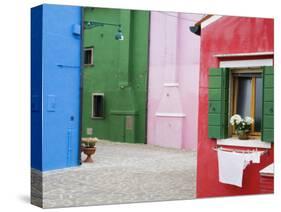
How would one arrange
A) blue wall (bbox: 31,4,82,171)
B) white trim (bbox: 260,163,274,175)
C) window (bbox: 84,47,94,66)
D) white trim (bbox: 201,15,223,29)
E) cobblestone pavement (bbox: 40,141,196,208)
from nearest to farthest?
blue wall (bbox: 31,4,82,171)
cobblestone pavement (bbox: 40,141,196,208)
window (bbox: 84,47,94,66)
white trim (bbox: 201,15,223,29)
white trim (bbox: 260,163,274,175)

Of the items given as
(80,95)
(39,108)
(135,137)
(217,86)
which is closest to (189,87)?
(217,86)

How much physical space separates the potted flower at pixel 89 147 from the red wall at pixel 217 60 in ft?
4.13

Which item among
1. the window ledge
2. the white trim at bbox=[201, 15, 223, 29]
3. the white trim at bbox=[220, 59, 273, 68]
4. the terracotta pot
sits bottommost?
the terracotta pot

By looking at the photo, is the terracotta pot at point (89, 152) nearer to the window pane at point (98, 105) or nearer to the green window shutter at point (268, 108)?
the window pane at point (98, 105)

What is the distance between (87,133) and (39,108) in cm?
63

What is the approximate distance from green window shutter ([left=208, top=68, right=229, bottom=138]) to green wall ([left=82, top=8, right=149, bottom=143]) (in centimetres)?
82

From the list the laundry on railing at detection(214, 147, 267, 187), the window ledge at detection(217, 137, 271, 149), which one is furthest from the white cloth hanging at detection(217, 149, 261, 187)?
the window ledge at detection(217, 137, 271, 149)

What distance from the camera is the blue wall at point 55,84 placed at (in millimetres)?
5508

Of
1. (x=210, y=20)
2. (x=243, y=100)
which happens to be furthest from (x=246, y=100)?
(x=210, y=20)

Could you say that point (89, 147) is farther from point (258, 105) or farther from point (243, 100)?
point (258, 105)

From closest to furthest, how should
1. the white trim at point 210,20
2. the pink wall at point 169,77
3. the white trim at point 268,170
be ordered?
the pink wall at point 169,77 → the white trim at point 210,20 → the white trim at point 268,170

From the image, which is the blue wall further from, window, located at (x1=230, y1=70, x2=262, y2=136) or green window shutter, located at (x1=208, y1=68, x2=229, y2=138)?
window, located at (x1=230, y1=70, x2=262, y2=136)

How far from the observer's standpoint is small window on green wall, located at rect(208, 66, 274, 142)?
647 centimetres

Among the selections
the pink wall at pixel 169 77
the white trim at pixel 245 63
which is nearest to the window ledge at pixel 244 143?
the pink wall at pixel 169 77
